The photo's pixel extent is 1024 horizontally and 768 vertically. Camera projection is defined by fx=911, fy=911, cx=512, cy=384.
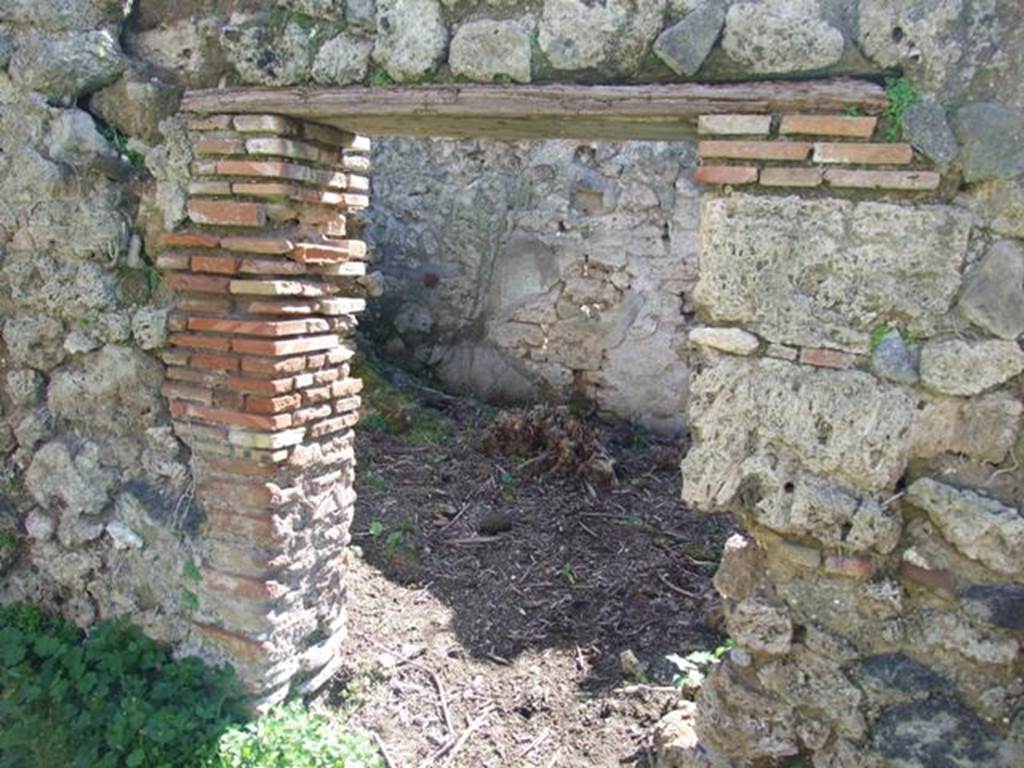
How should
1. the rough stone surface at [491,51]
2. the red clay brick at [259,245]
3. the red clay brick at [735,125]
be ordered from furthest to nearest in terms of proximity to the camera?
the red clay brick at [259,245] → the rough stone surface at [491,51] → the red clay brick at [735,125]

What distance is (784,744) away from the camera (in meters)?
2.78

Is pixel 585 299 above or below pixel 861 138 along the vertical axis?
below

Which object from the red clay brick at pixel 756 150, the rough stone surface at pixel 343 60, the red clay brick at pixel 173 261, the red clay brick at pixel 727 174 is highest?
the rough stone surface at pixel 343 60

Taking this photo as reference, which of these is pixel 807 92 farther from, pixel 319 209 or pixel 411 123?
pixel 319 209

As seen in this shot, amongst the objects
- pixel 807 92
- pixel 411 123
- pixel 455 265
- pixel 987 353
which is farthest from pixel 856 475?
pixel 455 265

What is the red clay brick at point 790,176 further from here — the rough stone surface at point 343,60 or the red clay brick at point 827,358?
the rough stone surface at point 343,60

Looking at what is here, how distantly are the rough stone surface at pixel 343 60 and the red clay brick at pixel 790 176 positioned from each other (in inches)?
53.3

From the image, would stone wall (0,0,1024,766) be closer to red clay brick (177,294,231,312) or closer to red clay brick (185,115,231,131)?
red clay brick (185,115,231,131)

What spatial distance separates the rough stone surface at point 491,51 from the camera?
280cm

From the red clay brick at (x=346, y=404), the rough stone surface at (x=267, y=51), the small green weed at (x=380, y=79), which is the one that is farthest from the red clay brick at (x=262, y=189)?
the red clay brick at (x=346, y=404)

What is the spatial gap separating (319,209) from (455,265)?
3858 mm

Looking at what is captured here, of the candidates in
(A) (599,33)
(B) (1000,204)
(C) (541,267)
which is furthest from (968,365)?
(C) (541,267)

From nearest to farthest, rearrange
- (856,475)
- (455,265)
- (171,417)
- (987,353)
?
(987,353) → (856,475) → (171,417) → (455,265)

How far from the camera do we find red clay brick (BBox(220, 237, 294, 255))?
308cm
